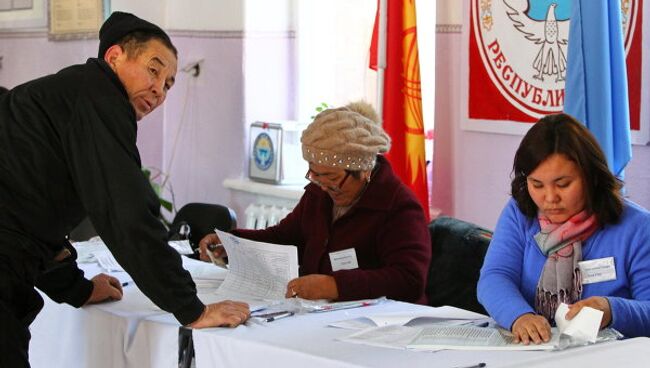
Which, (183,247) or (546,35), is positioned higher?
(546,35)

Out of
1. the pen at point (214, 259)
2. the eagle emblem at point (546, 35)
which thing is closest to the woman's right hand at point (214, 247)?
the pen at point (214, 259)

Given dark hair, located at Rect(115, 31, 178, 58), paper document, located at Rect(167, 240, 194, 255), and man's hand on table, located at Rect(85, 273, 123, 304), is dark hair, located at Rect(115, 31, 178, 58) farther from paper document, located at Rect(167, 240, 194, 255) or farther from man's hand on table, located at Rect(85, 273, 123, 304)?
paper document, located at Rect(167, 240, 194, 255)

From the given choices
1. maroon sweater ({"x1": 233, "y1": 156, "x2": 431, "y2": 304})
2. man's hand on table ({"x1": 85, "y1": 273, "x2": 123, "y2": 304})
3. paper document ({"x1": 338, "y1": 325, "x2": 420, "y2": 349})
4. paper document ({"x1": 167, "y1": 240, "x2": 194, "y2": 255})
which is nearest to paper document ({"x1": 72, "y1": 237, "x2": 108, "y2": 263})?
paper document ({"x1": 167, "y1": 240, "x2": 194, "y2": 255})

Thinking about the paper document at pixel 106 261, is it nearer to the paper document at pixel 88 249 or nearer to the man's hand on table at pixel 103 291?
the paper document at pixel 88 249

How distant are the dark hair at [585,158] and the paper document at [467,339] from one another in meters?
0.36

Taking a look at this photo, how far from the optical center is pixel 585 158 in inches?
96.5

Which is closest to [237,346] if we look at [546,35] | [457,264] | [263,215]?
[457,264]

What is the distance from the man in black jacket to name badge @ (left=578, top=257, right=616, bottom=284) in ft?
3.12

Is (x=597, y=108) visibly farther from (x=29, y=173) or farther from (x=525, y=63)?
(x=29, y=173)

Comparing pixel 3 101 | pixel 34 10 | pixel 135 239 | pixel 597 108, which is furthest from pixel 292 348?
pixel 34 10

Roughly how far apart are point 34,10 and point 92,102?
528 cm

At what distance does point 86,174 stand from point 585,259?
1210mm

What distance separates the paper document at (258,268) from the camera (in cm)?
297

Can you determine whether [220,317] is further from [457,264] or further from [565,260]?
[457,264]
